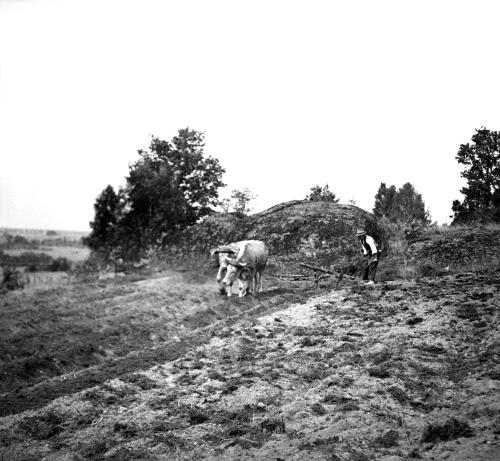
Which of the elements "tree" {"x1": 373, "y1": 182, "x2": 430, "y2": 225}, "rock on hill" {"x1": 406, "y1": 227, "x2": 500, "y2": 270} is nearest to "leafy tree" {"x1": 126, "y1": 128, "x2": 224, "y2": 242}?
"tree" {"x1": 373, "y1": 182, "x2": 430, "y2": 225}

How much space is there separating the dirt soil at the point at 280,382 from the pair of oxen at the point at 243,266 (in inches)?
155

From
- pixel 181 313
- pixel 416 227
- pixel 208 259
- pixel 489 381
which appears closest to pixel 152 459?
pixel 489 381

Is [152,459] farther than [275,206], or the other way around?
[275,206]

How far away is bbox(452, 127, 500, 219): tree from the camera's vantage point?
2827cm

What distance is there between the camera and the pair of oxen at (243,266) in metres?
17.2

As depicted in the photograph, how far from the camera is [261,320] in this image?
12.0 meters

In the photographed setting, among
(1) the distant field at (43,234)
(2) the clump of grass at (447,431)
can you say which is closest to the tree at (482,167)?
(2) the clump of grass at (447,431)

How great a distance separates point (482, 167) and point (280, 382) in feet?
84.1

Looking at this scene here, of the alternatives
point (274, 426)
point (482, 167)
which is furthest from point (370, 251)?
point (482, 167)

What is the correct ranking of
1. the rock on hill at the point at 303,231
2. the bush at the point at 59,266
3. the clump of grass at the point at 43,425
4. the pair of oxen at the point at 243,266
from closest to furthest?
the clump of grass at the point at 43,425 < the pair of oxen at the point at 243,266 < the rock on hill at the point at 303,231 < the bush at the point at 59,266

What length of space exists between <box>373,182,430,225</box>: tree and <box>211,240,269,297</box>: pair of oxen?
14635 millimetres

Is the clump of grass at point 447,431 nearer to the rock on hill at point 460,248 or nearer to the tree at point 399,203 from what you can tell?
the rock on hill at point 460,248

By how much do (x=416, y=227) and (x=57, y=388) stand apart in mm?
22732

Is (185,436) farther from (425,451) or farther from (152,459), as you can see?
(425,451)
